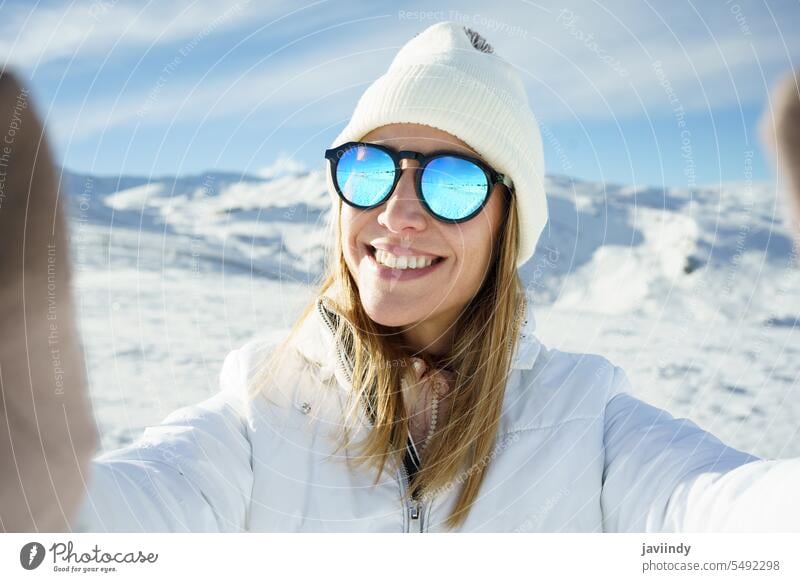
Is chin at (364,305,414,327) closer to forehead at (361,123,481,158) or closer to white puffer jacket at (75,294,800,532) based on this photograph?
white puffer jacket at (75,294,800,532)

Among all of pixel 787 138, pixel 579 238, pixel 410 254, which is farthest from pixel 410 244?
pixel 579 238

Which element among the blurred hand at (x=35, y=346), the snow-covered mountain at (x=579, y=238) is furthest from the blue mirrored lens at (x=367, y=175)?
the snow-covered mountain at (x=579, y=238)

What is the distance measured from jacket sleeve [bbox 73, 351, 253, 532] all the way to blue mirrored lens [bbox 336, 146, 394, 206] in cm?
A: 36

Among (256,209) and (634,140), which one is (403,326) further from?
(256,209)

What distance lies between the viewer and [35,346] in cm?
92

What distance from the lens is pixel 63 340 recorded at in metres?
0.80

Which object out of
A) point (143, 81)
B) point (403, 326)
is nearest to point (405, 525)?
point (403, 326)

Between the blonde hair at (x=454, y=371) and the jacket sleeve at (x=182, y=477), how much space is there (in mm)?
82

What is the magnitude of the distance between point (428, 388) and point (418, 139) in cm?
43

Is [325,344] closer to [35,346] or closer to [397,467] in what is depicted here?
[397,467]

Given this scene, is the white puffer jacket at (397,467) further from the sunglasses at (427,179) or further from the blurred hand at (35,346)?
the sunglasses at (427,179)

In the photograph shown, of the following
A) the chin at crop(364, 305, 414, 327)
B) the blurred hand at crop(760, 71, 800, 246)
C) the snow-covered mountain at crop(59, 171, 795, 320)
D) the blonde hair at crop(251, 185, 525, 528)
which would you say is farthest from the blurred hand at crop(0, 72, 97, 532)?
the snow-covered mountain at crop(59, 171, 795, 320)

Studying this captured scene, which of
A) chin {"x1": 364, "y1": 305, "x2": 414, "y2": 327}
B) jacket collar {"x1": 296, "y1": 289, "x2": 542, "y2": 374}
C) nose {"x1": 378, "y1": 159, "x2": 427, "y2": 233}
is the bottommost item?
jacket collar {"x1": 296, "y1": 289, "x2": 542, "y2": 374}

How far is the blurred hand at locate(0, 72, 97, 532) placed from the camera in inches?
30.1
